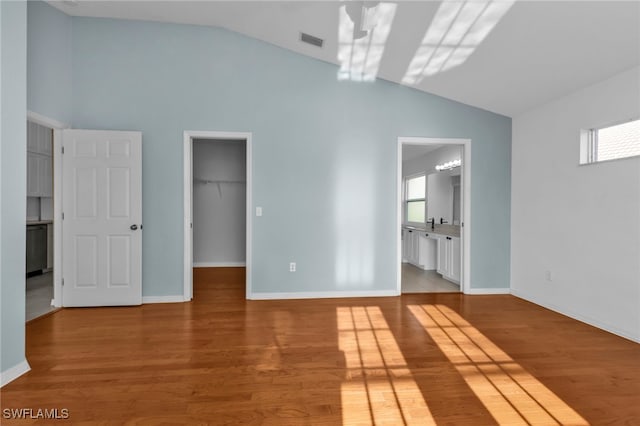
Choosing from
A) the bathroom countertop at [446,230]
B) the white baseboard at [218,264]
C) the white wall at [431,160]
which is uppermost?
the white wall at [431,160]

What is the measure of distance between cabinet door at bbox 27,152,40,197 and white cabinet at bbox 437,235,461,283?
7.03 metres

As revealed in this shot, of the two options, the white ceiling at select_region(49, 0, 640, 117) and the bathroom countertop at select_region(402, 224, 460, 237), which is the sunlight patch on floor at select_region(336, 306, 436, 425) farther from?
the white ceiling at select_region(49, 0, 640, 117)

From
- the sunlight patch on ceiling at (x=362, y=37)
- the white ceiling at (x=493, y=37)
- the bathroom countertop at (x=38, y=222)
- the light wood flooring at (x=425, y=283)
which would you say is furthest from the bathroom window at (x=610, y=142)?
the bathroom countertop at (x=38, y=222)

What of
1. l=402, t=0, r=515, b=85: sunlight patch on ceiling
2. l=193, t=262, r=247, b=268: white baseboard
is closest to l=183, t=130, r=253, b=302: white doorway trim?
l=402, t=0, r=515, b=85: sunlight patch on ceiling

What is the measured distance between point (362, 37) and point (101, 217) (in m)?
3.82

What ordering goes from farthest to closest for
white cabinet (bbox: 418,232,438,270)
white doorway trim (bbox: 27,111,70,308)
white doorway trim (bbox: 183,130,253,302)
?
white cabinet (bbox: 418,232,438,270) < white doorway trim (bbox: 183,130,253,302) < white doorway trim (bbox: 27,111,70,308)

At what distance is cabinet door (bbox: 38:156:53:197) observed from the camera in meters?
5.70

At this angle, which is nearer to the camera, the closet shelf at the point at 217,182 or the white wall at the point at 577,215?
the white wall at the point at 577,215

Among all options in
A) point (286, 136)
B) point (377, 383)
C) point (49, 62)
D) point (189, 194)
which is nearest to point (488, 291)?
point (377, 383)

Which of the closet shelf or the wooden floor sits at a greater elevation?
the closet shelf

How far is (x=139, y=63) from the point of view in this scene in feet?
13.6

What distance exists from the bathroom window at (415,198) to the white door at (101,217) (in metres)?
5.39

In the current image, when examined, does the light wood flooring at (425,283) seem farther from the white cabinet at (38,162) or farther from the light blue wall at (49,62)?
the white cabinet at (38,162)

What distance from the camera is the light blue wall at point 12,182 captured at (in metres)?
2.22
